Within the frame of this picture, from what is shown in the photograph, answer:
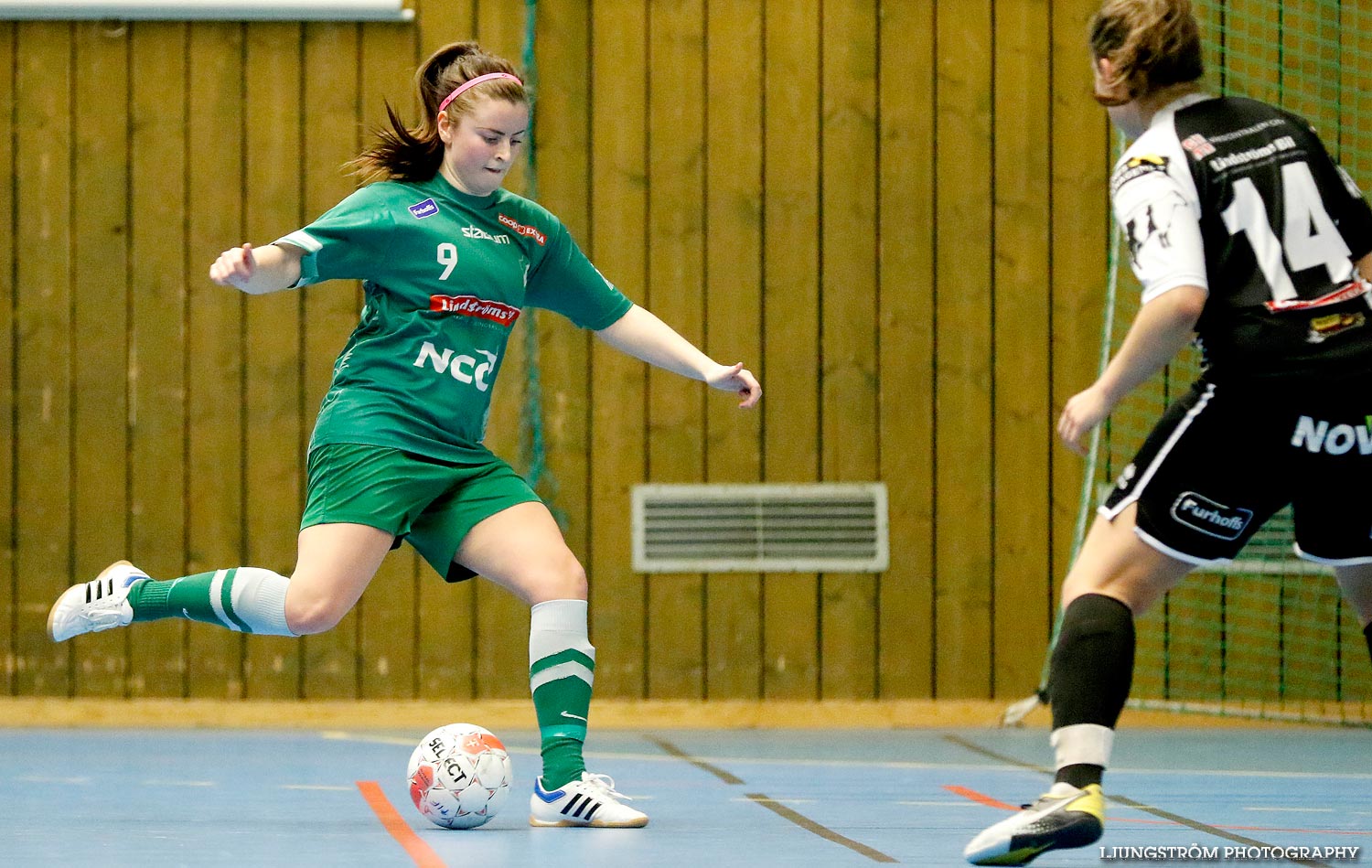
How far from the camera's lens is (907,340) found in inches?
269

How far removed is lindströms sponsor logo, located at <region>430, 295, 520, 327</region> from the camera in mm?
3721

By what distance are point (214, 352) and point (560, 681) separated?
359 centimetres

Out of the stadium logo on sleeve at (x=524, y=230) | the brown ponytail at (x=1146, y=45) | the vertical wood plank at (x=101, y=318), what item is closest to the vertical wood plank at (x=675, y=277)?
the vertical wood plank at (x=101, y=318)

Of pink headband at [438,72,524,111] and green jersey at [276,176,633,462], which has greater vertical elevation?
pink headband at [438,72,524,111]

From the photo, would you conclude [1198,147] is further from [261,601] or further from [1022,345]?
[1022,345]

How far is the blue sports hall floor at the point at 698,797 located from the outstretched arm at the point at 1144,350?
2.81 feet

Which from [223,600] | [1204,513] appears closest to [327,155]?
[223,600]

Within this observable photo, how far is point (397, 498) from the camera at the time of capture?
11.9 feet

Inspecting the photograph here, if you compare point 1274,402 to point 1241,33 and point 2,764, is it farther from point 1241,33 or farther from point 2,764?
point 1241,33

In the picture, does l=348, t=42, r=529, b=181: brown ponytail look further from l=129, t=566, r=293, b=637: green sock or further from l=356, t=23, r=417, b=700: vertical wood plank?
l=356, t=23, r=417, b=700: vertical wood plank

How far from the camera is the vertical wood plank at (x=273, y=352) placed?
6.70 metres

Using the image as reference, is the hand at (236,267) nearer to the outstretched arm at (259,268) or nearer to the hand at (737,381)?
the outstretched arm at (259,268)

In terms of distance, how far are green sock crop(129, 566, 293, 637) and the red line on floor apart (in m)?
0.52

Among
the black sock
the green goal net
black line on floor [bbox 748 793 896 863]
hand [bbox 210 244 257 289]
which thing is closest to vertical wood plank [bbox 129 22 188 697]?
black line on floor [bbox 748 793 896 863]
